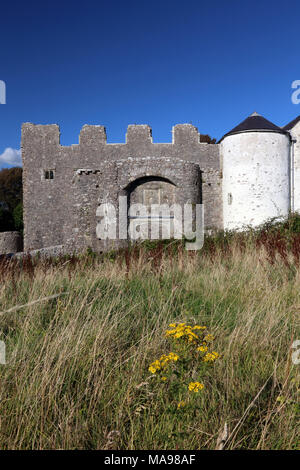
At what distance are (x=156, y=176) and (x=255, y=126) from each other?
5695 mm

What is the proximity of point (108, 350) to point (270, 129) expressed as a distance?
1569cm

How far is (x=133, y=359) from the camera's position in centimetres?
240

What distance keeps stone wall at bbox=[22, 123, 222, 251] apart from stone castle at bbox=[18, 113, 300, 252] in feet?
0.15

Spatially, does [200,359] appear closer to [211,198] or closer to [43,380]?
[43,380]

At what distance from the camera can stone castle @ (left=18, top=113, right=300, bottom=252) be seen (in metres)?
14.7

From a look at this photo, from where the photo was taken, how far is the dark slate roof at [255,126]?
15.6 m

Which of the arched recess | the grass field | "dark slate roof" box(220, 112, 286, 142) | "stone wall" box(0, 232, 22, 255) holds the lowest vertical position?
the grass field

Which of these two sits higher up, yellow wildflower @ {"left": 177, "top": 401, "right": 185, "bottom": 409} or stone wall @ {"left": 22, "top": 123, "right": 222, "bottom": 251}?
stone wall @ {"left": 22, "top": 123, "right": 222, "bottom": 251}

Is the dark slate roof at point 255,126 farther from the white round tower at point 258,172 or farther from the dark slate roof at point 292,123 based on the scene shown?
the dark slate roof at point 292,123

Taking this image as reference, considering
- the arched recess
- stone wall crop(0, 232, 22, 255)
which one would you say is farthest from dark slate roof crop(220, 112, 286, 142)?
stone wall crop(0, 232, 22, 255)

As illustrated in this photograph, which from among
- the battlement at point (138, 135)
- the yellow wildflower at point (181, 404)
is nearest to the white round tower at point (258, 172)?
the battlement at point (138, 135)

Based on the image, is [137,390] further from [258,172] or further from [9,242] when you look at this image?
[9,242]

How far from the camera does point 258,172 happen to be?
51.0ft

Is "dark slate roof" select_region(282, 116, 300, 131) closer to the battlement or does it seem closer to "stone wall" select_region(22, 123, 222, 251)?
"stone wall" select_region(22, 123, 222, 251)
